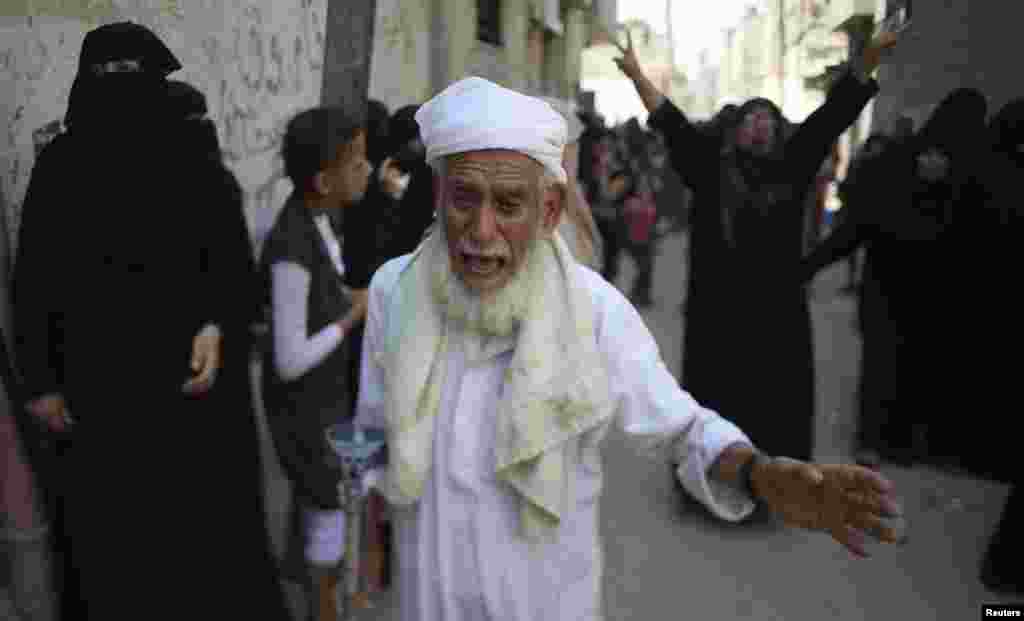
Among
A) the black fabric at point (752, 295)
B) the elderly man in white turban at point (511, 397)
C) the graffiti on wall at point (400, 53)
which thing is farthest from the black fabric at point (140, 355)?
the graffiti on wall at point (400, 53)

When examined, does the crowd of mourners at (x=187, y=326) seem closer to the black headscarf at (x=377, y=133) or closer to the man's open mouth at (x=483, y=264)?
the black headscarf at (x=377, y=133)

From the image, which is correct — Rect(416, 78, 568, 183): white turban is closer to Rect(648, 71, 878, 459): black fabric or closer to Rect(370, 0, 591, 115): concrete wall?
Rect(648, 71, 878, 459): black fabric

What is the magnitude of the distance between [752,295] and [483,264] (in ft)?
7.91

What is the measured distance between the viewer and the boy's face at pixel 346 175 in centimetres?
237

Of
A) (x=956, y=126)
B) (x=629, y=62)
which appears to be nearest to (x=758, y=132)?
(x=629, y=62)

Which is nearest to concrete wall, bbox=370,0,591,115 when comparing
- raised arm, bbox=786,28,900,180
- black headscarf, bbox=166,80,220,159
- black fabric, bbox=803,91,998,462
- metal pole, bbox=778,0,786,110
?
metal pole, bbox=778,0,786,110

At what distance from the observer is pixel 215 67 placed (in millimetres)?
3326

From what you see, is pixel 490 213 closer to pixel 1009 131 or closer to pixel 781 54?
pixel 781 54

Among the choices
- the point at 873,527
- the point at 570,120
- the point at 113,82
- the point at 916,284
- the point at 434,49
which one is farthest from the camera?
the point at 434,49

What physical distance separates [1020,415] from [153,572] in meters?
3.90

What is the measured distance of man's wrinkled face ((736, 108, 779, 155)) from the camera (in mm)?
3494

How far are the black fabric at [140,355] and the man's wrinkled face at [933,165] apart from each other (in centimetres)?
323

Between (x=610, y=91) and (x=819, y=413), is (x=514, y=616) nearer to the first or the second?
(x=819, y=413)

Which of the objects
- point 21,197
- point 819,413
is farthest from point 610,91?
point 21,197
